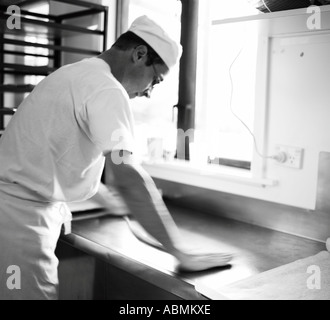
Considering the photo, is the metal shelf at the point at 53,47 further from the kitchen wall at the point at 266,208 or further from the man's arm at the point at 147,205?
the man's arm at the point at 147,205

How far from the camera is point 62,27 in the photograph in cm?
237

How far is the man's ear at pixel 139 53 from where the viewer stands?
1487 mm

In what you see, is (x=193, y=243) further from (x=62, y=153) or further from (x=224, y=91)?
(x=224, y=91)

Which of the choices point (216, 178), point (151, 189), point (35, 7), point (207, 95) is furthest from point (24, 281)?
point (35, 7)

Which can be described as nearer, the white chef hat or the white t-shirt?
the white t-shirt

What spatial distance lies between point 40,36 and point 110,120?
1.83 meters

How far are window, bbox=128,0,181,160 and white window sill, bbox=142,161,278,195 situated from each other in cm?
12

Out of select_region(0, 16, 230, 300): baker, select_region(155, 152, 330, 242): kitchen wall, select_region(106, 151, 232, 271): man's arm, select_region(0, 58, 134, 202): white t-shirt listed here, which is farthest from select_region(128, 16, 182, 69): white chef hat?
select_region(155, 152, 330, 242): kitchen wall

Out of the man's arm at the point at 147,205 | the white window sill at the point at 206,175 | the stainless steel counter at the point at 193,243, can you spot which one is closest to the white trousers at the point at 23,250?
the stainless steel counter at the point at 193,243

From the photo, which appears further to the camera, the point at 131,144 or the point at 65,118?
the point at 65,118

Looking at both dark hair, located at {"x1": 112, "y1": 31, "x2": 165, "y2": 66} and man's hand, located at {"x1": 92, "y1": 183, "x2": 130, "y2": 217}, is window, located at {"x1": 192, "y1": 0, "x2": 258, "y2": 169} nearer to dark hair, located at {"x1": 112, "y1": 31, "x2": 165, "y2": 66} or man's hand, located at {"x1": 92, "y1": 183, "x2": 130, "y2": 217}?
man's hand, located at {"x1": 92, "y1": 183, "x2": 130, "y2": 217}

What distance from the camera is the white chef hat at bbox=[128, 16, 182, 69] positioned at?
1.49 meters

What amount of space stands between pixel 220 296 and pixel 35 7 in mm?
2753
